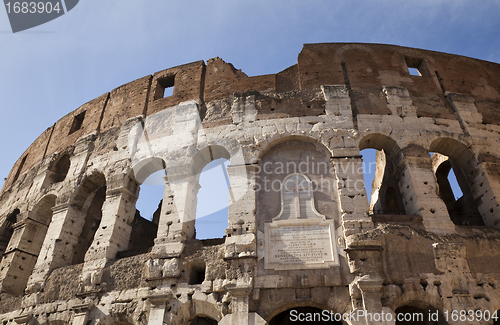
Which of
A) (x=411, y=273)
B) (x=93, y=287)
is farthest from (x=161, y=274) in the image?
(x=411, y=273)

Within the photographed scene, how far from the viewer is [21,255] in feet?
35.7

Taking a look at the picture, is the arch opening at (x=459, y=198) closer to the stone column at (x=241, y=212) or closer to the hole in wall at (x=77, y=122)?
the stone column at (x=241, y=212)

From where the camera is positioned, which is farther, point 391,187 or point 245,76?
point 391,187

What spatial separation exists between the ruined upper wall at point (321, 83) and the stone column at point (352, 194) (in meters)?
1.79

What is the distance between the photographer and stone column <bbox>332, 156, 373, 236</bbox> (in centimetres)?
810

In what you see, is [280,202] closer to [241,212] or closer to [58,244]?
[241,212]

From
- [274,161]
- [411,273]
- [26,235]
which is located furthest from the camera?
[26,235]

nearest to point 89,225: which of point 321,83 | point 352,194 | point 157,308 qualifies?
point 157,308

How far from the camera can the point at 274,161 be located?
9656 mm

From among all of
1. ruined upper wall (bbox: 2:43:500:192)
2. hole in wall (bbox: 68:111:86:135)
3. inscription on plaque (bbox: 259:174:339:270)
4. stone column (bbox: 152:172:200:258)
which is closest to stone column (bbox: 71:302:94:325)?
stone column (bbox: 152:172:200:258)

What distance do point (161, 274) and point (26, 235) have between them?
580cm

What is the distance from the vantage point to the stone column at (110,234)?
9000mm

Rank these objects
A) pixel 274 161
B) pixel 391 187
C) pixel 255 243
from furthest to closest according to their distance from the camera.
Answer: pixel 391 187
pixel 274 161
pixel 255 243

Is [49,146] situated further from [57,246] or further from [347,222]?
[347,222]
